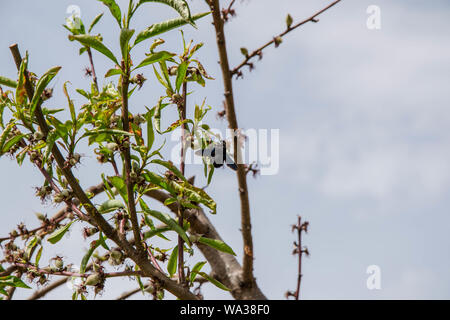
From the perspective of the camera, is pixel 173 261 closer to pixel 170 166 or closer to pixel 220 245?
pixel 220 245

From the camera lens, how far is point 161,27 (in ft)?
4.74

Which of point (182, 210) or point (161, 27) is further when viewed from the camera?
point (182, 210)

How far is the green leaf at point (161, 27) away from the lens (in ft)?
4.64

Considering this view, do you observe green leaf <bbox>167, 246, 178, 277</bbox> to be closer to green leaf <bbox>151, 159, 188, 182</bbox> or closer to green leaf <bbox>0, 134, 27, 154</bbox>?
green leaf <bbox>151, 159, 188, 182</bbox>

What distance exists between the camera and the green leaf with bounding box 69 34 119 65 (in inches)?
54.4

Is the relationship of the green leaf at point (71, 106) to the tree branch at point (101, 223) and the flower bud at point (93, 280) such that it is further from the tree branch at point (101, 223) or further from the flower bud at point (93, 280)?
the flower bud at point (93, 280)

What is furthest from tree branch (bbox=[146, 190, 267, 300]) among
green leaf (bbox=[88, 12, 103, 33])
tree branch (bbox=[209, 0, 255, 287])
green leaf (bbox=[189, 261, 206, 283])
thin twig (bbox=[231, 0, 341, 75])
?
green leaf (bbox=[88, 12, 103, 33])

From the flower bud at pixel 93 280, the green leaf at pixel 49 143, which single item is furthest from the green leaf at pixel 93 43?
the flower bud at pixel 93 280

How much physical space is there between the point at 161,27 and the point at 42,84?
37 centimetres

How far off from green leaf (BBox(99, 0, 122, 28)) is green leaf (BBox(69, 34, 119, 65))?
9 cm

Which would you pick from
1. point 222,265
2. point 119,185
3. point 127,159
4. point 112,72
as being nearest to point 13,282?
point 119,185

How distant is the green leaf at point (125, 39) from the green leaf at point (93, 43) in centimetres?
5
